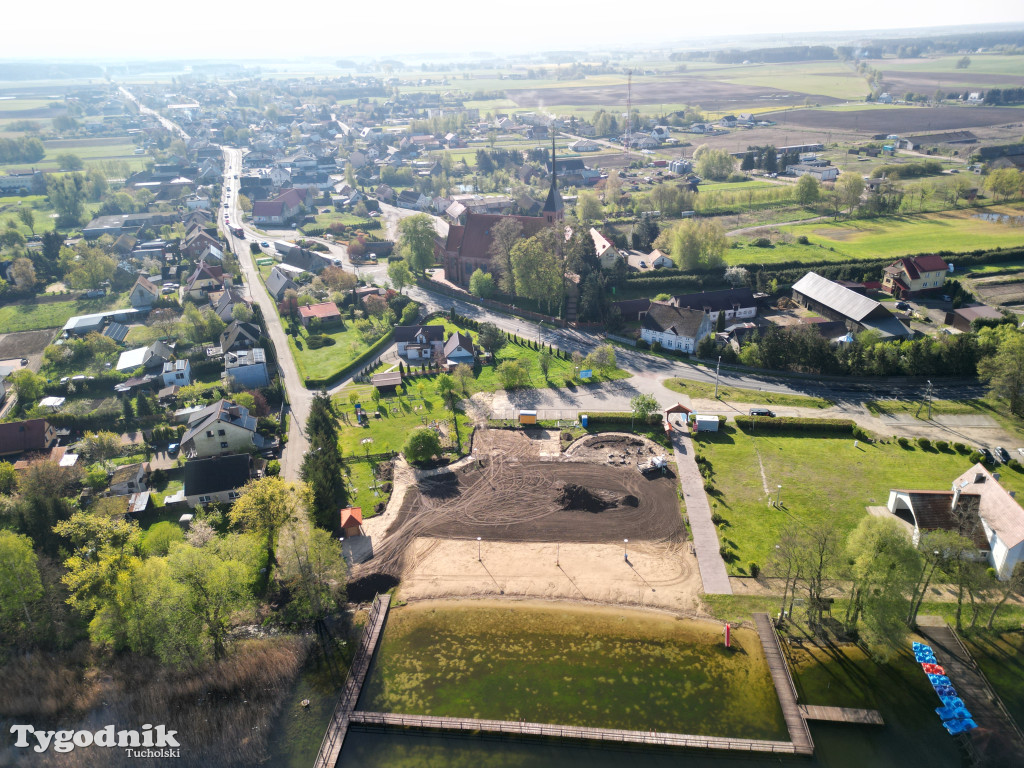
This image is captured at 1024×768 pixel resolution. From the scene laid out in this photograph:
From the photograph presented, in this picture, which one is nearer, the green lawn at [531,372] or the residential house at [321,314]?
the green lawn at [531,372]

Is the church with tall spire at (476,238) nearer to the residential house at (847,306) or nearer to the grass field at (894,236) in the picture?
the grass field at (894,236)

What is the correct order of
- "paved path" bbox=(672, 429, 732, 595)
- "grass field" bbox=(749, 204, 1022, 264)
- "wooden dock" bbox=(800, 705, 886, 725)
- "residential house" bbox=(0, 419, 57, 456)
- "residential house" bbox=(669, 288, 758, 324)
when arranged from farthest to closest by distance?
"grass field" bbox=(749, 204, 1022, 264) → "residential house" bbox=(669, 288, 758, 324) → "residential house" bbox=(0, 419, 57, 456) → "paved path" bbox=(672, 429, 732, 595) → "wooden dock" bbox=(800, 705, 886, 725)

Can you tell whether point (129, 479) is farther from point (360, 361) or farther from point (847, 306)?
point (847, 306)

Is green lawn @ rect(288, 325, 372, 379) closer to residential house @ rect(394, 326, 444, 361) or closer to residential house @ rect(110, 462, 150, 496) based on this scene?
residential house @ rect(394, 326, 444, 361)

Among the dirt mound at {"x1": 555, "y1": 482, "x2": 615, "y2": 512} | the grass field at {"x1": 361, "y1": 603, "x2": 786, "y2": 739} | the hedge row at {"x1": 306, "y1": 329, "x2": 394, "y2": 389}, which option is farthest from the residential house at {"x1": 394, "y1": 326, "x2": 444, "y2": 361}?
the grass field at {"x1": 361, "y1": 603, "x2": 786, "y2": 739}

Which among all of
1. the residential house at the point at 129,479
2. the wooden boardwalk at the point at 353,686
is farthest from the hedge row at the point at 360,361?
the wooden boardwalk at the point at 353,686

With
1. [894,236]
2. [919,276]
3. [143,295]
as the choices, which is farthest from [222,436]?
[894,236]

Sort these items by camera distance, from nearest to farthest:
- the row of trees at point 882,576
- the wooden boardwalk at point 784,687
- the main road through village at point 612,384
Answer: the wooden boardwalk at point 784,687 < the row of trees at point 882,576 < the main road through village at point 612,384
